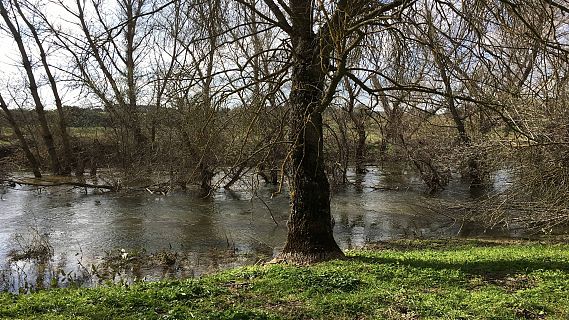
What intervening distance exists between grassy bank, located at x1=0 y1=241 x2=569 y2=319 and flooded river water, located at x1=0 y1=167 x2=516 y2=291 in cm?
264

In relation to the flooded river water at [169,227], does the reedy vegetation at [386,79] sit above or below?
above

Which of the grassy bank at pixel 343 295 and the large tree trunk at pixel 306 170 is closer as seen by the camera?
the grassy bank at pixel 343 295

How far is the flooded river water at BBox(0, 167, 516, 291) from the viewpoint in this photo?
10320 mm

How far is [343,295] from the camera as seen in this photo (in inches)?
227

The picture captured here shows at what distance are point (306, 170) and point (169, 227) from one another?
281 inches

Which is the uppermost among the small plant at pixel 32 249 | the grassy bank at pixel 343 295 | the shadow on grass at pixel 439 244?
the grassy bank at pixel 343 295

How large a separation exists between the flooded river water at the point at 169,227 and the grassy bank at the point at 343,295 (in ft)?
8.66

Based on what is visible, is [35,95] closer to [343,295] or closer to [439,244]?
[439,244]

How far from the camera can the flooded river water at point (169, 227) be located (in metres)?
10.3

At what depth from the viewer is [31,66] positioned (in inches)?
992

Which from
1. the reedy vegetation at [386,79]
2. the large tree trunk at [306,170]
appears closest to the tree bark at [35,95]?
the reedy vegetation at [386,79]

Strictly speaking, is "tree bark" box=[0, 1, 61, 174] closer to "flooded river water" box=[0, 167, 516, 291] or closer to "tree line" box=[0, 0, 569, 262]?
"flooded river water" box=[0, 167, 516, 291]

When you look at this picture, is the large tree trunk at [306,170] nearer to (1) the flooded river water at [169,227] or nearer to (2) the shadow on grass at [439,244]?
→ (1) the flooded river water at [169,227]

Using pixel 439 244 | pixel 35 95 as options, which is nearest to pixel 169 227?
pixel 439 244
